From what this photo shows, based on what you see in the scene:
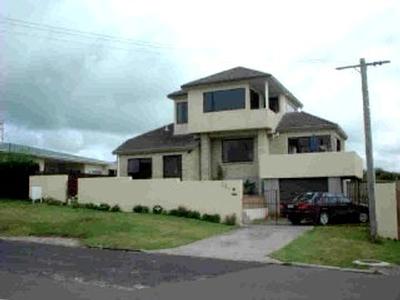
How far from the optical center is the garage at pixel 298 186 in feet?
116

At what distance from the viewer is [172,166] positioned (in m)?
40.3

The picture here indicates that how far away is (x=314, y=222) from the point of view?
29875 millimetres

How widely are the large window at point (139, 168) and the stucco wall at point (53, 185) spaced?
787 centimetres

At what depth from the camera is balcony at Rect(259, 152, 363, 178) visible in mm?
34438

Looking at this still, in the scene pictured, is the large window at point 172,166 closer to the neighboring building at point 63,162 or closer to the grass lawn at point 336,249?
the grass lawn at point 336,249

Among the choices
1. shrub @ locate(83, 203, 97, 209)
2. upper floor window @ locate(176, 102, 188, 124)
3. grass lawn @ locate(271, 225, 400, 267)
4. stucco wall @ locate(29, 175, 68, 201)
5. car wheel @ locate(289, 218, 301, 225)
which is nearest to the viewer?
grass lawn @ locate(271, 225, 400, 267)

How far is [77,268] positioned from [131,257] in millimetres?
3135

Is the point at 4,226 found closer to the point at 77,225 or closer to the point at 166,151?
the point at 77,225

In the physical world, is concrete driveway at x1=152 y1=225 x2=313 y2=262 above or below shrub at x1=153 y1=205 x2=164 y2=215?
below

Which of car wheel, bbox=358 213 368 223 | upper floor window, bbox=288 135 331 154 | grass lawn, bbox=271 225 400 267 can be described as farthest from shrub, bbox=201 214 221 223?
upper floor window, bbox=288 135 331 154

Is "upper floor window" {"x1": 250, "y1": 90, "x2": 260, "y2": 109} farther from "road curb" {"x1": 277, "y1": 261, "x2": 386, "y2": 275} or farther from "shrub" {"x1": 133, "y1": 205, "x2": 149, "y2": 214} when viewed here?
"road curb" {"x1": 277, "y1": 261, "x2": 386, "y2": 275}

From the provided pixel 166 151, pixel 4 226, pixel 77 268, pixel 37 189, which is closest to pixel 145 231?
pixel 4 226

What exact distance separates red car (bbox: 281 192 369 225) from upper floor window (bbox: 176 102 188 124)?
526 inches

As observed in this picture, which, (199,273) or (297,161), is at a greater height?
(297,161)
